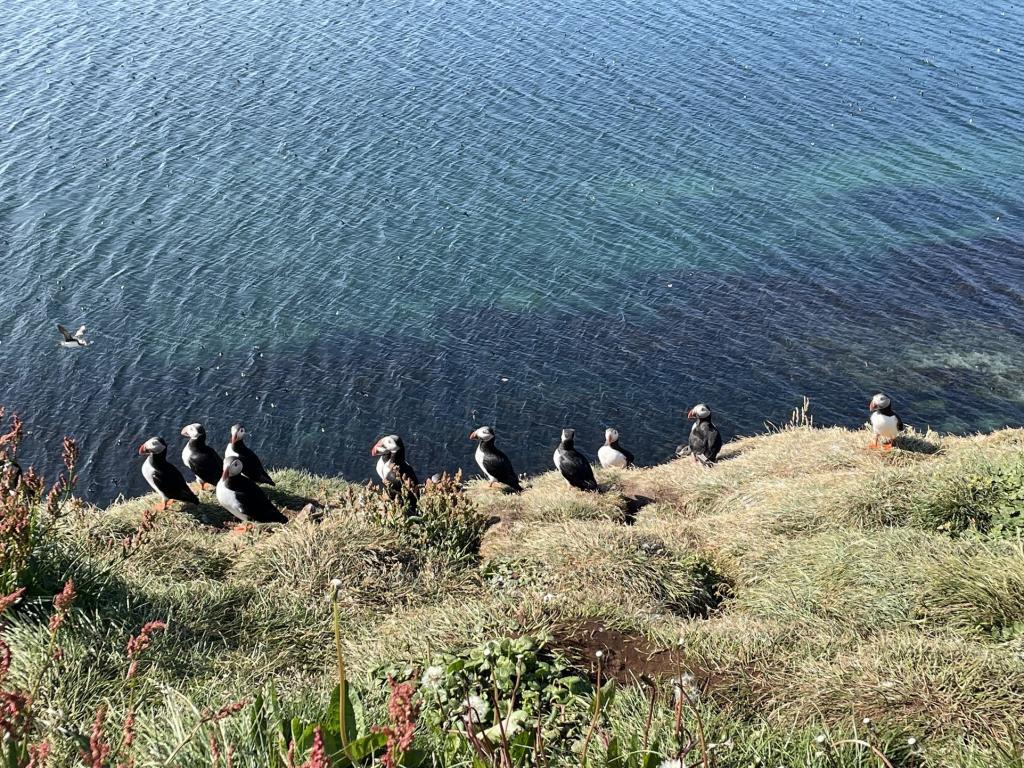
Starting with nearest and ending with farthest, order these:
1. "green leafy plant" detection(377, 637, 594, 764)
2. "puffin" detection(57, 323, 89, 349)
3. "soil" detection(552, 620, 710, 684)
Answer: "green leafy plant" detection(377, 637, 594, 764), "soil" detection(552, 620, 710, 684), "puffin" detection(57, 323, 89, 349)

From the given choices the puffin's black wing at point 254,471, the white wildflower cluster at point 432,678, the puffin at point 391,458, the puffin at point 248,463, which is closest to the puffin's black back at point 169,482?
the puffin at point 248,463

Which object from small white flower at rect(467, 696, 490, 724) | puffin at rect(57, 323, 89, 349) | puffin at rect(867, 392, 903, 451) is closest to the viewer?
small white flower at rect(467, 696, 490, 724)

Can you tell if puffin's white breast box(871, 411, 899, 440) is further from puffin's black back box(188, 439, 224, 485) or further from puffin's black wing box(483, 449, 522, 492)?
puffin's black back box(188, 439, 224, 485)

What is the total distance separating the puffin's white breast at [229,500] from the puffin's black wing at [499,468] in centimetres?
425

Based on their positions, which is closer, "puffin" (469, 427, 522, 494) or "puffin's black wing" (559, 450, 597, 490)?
"puffin's black wing" (559, 450, 597, 490)

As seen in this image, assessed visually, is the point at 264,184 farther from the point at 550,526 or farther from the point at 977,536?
the point at 977,536

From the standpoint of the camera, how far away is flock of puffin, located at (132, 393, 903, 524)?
13.1 meters

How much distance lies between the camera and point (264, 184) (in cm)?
3484

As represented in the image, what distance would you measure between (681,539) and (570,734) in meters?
5.56

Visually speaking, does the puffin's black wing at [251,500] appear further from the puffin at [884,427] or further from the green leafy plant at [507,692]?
the puffin at [884,427]

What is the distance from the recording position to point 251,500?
13.0 m

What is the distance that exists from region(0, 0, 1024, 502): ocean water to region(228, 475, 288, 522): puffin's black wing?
10.7 metres

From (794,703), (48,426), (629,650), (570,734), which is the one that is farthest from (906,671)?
(48,426)

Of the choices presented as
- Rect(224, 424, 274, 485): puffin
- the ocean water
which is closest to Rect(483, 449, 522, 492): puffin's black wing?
Rect(224, 424, 274, 485): puffin
